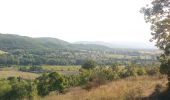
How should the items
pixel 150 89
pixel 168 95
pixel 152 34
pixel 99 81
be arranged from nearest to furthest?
1. pixel 168 95
2. pixel 150 89
3. pixel 152 34
4. pixel 99 81

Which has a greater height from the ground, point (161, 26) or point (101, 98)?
point (161, 26)

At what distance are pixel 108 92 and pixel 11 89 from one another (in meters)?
81.8

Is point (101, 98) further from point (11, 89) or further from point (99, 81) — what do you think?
point (11, 89)

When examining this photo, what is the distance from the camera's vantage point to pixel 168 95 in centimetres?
1477

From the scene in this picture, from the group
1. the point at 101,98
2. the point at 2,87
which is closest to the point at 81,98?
the point at 101,98

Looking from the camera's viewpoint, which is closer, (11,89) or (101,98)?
(101,98)

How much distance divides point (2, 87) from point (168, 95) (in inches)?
3568

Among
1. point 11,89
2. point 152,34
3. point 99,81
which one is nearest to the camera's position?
point 152,34

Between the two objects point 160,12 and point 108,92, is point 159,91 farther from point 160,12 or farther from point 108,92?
point 160,12

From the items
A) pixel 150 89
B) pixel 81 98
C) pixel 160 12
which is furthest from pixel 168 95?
pixel 160 12

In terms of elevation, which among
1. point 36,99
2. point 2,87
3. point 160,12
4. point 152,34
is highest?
point 160,12

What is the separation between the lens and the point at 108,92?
A: 1675cm

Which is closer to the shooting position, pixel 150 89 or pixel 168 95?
pixel 168 95

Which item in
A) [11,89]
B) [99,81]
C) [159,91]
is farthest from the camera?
[11,89]
